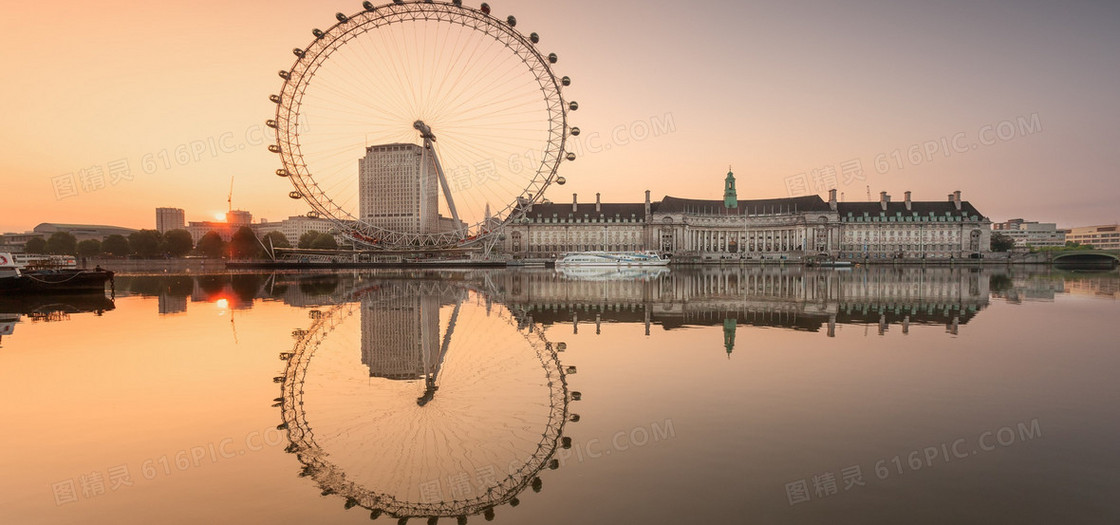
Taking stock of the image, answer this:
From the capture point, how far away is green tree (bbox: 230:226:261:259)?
120 m

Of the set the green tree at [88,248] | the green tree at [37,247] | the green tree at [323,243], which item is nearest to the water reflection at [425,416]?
the green tree at [323,243]

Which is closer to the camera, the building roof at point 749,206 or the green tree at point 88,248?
the building roof at point 749,206

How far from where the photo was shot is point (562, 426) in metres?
8.98

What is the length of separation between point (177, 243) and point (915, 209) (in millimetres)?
177858

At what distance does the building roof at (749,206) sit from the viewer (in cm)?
13462

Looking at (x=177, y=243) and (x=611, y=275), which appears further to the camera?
(x=177, y=243)

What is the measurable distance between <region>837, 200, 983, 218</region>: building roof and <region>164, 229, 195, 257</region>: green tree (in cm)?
16000

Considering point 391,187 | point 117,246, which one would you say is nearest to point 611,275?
point 391,187

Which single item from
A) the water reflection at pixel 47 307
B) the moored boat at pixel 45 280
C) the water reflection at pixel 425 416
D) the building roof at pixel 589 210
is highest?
the building roof at pixel 589 210

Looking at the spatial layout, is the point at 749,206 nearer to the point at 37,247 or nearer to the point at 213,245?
the point at 213,245

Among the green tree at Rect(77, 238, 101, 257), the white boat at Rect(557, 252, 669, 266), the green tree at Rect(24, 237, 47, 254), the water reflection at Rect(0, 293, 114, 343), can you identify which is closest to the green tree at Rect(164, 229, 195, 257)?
the green tree at Rect(77, 238, 101, 257)

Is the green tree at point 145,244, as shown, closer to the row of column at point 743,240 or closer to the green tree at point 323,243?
the green tree at point 323,243

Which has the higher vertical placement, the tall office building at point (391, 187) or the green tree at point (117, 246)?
the tall office building at point (391, 187)

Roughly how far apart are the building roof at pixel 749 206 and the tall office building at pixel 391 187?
6428cm
